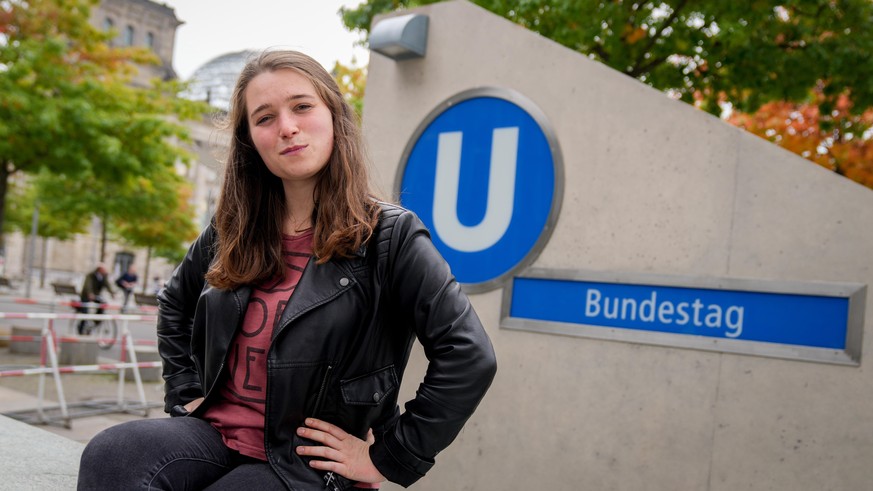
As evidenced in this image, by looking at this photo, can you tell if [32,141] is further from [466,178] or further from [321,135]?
[321,135]

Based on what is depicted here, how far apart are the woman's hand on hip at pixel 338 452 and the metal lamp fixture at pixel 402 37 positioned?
272 cm

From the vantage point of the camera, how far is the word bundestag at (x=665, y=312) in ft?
9.73

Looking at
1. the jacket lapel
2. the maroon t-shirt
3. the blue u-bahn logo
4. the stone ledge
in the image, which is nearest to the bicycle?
the stone ledge

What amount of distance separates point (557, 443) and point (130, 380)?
866 cm

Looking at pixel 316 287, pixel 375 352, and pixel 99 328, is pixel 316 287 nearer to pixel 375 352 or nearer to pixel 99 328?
pixel 375 352

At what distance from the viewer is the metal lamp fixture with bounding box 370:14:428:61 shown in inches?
157

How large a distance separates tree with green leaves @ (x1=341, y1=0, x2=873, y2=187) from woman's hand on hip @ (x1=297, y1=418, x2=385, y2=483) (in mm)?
7251

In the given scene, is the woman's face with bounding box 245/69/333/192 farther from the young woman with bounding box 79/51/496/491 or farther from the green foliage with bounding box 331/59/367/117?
the green foliage with bounding box 331/59/367/117

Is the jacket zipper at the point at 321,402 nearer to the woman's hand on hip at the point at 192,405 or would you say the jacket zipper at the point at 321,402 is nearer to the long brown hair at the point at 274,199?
the long brown hair at the point at 274,199

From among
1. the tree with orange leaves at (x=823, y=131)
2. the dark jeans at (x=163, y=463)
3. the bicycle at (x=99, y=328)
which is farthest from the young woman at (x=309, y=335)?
the bicycle at (x=99, y=328)

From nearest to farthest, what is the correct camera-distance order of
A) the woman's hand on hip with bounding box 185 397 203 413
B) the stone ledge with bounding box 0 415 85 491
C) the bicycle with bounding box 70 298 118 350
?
the woman's hand on hip with bounding box 185 397 203 413
the stone ledge with bounding box 0 415 85 491
the bicycle with bounding box 70 298 118 350

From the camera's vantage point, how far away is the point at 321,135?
1849mm

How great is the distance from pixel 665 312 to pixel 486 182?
3.61 feet

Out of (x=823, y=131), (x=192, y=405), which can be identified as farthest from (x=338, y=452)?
(x=823, y=131)
